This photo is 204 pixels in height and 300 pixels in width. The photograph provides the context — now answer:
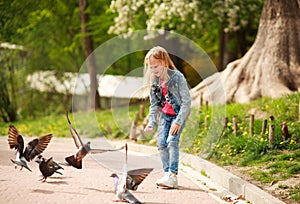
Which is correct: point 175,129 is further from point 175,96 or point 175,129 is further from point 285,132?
point 285,132

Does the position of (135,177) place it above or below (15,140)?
below

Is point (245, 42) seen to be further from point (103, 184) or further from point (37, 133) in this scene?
point (103, 184)

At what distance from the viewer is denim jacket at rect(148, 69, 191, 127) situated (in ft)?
22.9

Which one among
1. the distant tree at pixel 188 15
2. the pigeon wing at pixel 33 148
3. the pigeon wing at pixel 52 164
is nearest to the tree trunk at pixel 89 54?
the distant tree at pixel 188 15

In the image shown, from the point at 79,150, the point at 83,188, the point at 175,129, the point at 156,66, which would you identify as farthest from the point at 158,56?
the point at 83,188

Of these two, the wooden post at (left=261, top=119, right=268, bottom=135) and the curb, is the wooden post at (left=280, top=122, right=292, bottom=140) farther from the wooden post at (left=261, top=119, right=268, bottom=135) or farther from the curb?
the curb

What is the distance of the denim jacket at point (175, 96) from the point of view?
6.97m

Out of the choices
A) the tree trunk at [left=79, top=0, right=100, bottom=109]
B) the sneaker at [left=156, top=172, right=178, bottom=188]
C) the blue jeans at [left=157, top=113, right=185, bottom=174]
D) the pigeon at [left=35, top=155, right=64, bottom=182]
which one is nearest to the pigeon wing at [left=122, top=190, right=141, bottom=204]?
the sneaker at [left=156, top=172, right=178, bottom=188]

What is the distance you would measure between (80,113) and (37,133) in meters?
3.63

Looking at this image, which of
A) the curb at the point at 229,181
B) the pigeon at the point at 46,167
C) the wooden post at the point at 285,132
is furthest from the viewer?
the wooden post at the point at 285,132

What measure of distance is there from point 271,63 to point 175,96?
5.59 metres

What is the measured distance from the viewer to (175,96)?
23.4ft

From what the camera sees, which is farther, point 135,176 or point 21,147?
point 21,147

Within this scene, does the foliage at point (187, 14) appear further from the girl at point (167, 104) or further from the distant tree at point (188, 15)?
the girl at point (167, 104)
